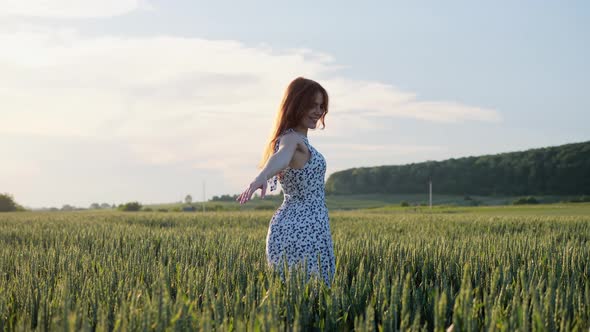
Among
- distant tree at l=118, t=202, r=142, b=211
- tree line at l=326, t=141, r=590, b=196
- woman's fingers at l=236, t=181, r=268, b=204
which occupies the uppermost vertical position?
tree line at l=326, t=141, r=590, b=196

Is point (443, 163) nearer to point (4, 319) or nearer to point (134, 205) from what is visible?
point (134, 205)

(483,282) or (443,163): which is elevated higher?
(443,163)

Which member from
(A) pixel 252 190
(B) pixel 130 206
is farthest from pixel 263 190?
(B) pixel 130 206

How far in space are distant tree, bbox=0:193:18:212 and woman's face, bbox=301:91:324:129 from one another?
45.9m

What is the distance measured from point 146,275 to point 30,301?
90cm

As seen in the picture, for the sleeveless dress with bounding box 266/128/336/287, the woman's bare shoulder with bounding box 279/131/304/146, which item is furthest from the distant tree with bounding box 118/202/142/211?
the woman's bare shoulder with bounding box 279/131/304/146

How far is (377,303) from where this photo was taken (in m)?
2.93

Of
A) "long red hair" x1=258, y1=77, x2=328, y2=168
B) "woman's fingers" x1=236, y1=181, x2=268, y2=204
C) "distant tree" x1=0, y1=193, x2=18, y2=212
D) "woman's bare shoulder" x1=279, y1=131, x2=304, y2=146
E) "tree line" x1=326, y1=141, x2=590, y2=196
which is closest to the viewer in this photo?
"woman's fingers" x1=236, y1=181, x2=268, y2=204

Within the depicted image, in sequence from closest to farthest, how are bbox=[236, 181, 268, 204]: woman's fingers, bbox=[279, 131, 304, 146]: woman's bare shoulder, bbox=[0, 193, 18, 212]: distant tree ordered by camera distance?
bbox=[236, 181, 268, 204]: woman's fingers, bbox=[279, 131, 304, 146]: woman's bare shoulder, bbox=[0, 193, 18, 212]: distant tree

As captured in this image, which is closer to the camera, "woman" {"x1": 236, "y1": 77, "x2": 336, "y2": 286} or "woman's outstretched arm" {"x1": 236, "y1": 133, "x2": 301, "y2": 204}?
"woman's outstretched arm" {"x1": 236, "y1": 133, "x2": 301, "y2": 204}

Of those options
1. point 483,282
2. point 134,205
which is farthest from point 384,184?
point 483,282

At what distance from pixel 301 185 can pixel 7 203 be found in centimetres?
4646

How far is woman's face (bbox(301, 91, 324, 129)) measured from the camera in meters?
4.01

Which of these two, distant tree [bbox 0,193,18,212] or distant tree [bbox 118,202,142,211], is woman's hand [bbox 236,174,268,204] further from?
distant tree [bbox 0,193,18,212]
